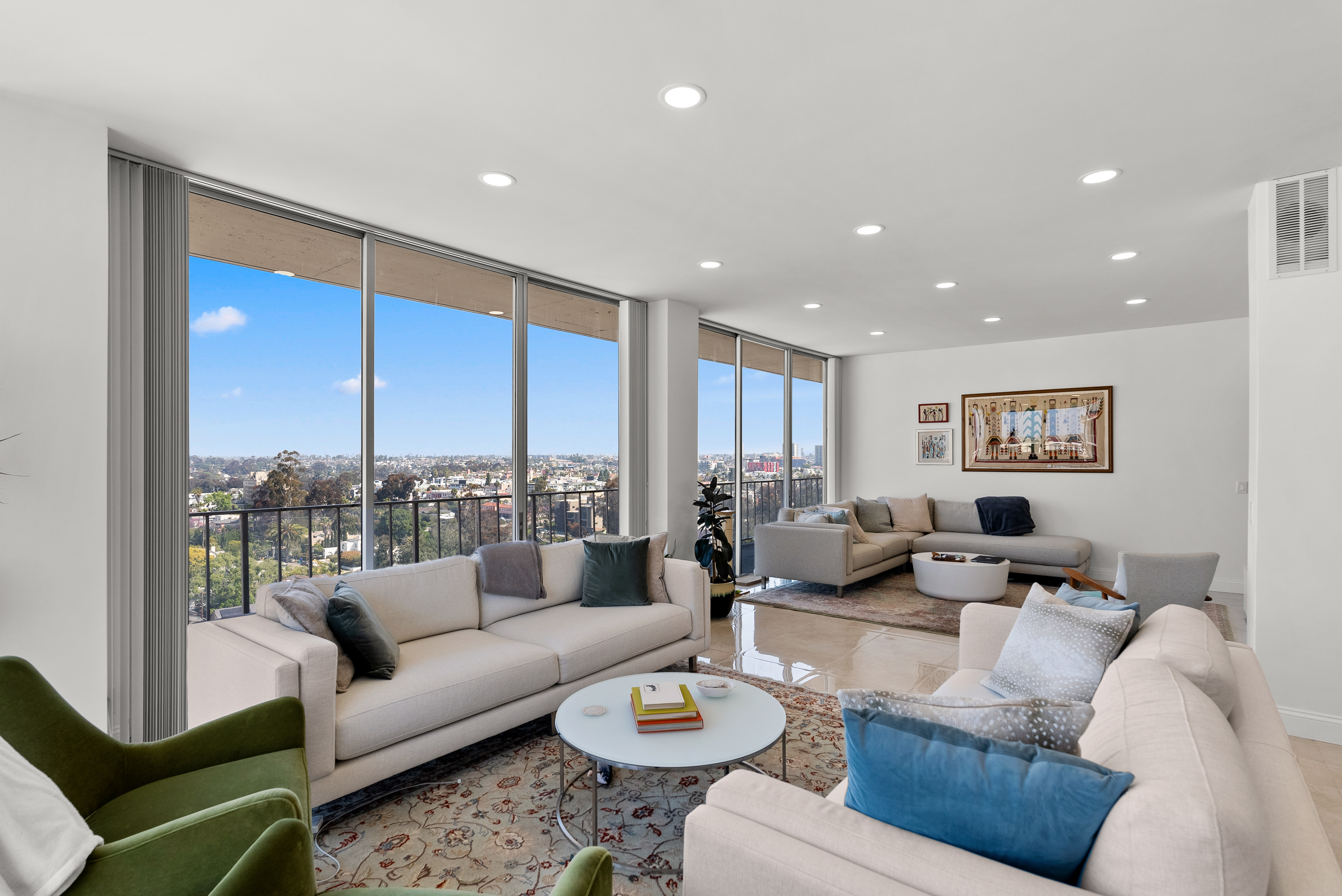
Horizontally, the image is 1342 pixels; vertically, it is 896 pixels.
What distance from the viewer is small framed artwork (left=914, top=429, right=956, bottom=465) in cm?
765

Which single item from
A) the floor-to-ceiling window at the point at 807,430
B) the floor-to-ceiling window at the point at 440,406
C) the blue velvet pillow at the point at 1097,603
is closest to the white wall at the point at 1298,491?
the blue velvet pillow at the point at 1097,603

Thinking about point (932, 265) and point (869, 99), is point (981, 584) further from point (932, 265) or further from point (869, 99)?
point (869, 99)

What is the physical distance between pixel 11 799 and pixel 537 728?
2.17m

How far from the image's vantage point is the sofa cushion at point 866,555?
608 centimetres

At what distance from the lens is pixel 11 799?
123cm

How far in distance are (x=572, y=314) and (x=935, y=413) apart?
15.7 ft

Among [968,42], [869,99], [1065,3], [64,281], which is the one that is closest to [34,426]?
[64,281]

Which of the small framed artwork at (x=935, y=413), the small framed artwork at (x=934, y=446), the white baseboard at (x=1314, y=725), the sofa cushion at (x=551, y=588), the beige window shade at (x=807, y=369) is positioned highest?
the beige window shade at (x=807, y=369)

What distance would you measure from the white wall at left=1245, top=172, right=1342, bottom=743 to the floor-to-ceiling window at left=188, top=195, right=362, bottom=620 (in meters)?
4.56

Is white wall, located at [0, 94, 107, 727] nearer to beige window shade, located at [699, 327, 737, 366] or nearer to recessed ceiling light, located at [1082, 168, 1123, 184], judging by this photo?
recessed ceiling light, located at [1082, 168, 1123, 184]

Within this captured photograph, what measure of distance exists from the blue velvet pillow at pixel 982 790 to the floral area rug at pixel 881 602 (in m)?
3.90

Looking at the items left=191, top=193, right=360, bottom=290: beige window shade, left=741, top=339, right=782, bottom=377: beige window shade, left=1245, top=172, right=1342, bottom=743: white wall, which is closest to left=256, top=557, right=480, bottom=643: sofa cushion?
left=191, top=193, right=360, bottom=290: beige window shade

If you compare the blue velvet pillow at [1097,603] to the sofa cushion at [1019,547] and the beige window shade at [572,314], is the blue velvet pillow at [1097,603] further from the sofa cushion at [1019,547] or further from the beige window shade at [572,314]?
the sofa cushion at [1019,547]

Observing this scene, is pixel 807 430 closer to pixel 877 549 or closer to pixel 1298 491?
pixel 877 549
